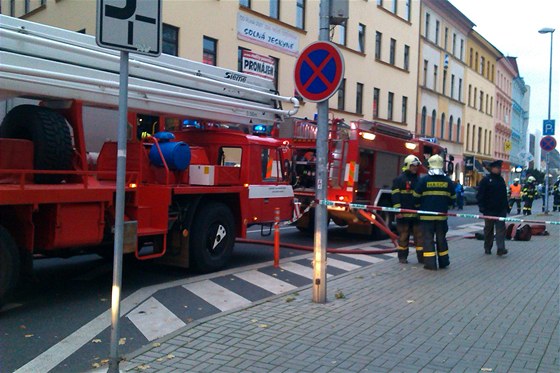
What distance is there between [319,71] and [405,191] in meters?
4.07

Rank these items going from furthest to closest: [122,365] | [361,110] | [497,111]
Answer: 1. [497,111]
2. [361,110]
3. [122,365]

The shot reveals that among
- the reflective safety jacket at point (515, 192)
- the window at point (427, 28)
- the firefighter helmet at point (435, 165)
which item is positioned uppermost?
the window at point (427, 28)

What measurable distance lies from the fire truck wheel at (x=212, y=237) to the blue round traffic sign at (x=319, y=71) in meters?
2.80

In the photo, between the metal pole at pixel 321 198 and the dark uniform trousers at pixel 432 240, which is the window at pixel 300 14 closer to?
the dark uniform trousers at pixel 432 240

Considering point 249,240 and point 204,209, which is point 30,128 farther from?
point 249,240

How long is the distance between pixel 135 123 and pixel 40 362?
14.4 feet

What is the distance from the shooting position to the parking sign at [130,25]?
425 centimetres

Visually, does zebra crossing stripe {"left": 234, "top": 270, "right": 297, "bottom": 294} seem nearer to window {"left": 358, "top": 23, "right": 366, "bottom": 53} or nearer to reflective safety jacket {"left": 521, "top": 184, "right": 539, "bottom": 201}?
reflective safety jacket {"left": 521, "top": 184, "right": 539, "bottom": 201}

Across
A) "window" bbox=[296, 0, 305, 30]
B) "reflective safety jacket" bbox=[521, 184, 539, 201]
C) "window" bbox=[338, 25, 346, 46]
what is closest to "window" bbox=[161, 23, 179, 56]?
"window" bbox=[296, 0, 305, 30]

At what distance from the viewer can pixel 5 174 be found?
20.0ft

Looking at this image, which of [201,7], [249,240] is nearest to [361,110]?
[201,7]

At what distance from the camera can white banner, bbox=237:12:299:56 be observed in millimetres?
22531

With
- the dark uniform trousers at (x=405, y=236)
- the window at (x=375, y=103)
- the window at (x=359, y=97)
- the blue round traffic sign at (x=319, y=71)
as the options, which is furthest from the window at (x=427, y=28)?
the blue round traffic sign at (x=319, y=71)

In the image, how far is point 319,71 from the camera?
22.3ft
